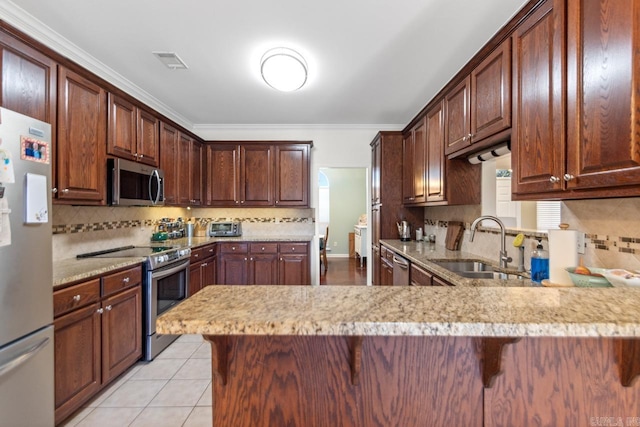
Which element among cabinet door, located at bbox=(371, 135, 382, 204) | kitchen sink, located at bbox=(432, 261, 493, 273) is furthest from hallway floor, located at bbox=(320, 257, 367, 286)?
kitchen sink, located at bbox=(432, 261, 493, 273)

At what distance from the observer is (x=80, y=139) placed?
209 centimetres

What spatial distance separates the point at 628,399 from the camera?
2.77 feet

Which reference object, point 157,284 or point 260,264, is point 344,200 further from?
point 157,284

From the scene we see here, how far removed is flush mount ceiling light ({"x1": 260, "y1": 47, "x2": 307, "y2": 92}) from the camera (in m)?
2.30

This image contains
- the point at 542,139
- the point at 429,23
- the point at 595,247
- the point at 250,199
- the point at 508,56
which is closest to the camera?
the point at 542,139

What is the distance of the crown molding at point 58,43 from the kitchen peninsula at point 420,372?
2511 mm

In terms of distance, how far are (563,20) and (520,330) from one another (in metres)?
1.48

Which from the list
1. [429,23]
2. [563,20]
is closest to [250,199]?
[429,23]

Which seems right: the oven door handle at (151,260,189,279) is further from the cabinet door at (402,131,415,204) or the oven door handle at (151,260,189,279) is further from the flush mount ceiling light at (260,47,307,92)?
the cabinet door at (402,131,415,204)

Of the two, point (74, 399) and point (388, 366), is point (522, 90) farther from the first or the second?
point (74, 399)

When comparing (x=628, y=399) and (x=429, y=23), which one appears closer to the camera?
(x=628, y=399)

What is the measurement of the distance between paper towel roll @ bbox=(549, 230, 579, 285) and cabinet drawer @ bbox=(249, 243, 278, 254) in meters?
3.04

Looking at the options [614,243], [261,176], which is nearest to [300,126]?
[261,176]

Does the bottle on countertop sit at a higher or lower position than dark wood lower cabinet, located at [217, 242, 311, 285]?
higher
